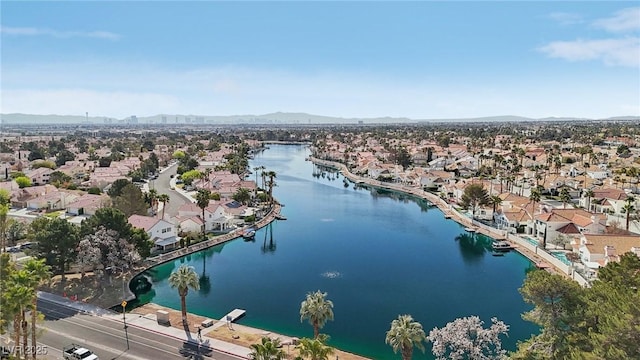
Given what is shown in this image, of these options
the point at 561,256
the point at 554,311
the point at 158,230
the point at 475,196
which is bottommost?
the point at 561,256

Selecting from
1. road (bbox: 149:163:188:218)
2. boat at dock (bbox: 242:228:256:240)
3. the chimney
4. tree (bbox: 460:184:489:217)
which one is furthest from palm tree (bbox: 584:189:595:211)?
road (bbox: 149:163:188:218)

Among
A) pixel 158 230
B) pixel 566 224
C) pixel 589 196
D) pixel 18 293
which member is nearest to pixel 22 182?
pixel 158 230

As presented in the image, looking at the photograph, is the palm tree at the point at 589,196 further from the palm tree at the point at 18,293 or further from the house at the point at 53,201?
the house at the point at 53,201

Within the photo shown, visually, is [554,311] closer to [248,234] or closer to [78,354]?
[78,354]

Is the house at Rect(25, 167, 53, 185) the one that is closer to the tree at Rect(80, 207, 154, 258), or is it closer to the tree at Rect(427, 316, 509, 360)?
the tree at Rect(80, 207, 154, 258)

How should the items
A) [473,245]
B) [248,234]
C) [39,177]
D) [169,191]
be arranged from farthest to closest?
[39,177], [169,191], [248,234], [473,245]

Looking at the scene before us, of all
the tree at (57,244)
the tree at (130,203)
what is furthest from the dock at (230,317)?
the tree at (130,203)
